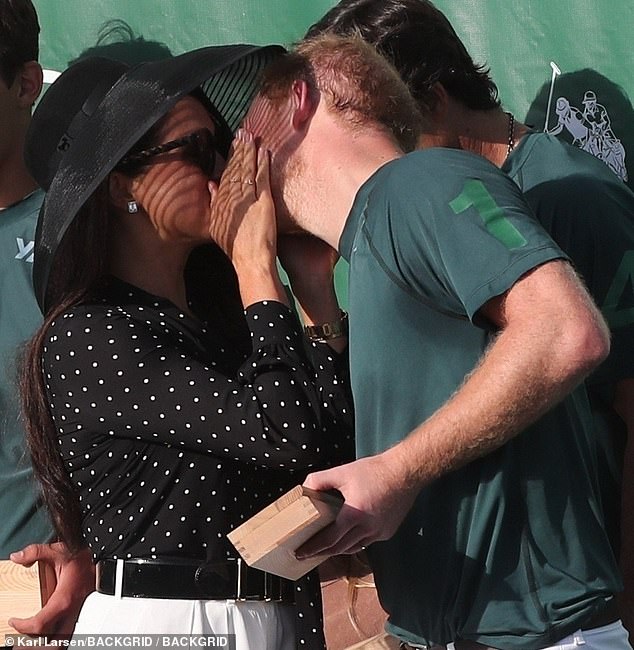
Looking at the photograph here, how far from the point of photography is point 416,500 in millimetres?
1685

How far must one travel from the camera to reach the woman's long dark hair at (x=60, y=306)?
2012 millimetres

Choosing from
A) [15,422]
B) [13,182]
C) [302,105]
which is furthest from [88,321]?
[13,182]

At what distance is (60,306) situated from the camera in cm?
201

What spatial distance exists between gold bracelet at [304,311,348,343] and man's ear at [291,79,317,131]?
344 mm

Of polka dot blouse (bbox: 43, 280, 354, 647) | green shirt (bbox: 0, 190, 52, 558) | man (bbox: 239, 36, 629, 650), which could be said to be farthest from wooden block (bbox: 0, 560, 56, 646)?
man (bbox: 239, 36, 629, 650)

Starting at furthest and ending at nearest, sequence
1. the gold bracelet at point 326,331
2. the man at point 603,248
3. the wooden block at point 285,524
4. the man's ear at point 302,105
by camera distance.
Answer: the man at point 603,248 → the gold bracelet at point 326,331 → the man's ear at point 302,105 → the wooden block at point 285,524

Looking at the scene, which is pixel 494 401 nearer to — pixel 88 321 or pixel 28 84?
pixel 88 321

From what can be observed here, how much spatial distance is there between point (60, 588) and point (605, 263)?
124 cm

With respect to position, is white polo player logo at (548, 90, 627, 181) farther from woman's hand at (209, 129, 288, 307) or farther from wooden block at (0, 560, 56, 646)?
wooden block at (0, 560, 56, 646)

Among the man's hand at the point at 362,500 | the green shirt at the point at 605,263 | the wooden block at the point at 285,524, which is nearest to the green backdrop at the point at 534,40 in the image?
the green shirt at the point at 605,263

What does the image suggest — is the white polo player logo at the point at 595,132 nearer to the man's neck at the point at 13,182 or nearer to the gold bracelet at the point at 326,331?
the gold bracelet at the point at 326,331

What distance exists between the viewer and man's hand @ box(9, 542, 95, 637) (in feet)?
7.59

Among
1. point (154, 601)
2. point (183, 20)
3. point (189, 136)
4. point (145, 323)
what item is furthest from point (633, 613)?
point (183, 20)

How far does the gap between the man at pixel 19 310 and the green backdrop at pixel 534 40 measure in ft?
1.21
